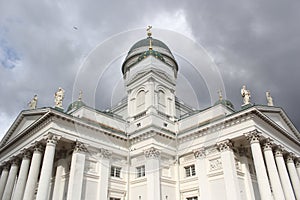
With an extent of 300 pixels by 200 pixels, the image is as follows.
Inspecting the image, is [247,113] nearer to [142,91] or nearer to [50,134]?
[142,91]

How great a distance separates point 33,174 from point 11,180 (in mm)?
6502

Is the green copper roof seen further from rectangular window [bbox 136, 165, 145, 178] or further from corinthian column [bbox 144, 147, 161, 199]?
rectangular window [bbox 136, 165, 145, 178]

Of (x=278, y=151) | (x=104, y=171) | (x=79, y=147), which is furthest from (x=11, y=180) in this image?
(x=278, y=151)

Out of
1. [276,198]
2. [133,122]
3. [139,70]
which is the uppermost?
[139,70]

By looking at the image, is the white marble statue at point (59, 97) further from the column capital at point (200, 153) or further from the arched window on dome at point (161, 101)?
the column capital at point (200, 153)

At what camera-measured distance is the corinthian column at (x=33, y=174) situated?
17078 mm

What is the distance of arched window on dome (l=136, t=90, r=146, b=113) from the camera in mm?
25947

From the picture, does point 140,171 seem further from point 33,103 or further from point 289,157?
point 289,157

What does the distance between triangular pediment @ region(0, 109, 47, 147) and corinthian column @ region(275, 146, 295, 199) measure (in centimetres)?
2010

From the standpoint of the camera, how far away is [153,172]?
20.0 m

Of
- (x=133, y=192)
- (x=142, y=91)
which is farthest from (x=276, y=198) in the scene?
(x=142, y=91)

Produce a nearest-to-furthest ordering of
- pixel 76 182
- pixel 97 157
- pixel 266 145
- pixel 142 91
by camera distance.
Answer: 1. pixel 76 182
2. pixel 266 145
3. pixel 97 157
4. pixel 142 91

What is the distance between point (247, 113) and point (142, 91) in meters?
12.0

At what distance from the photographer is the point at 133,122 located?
24.6 m
